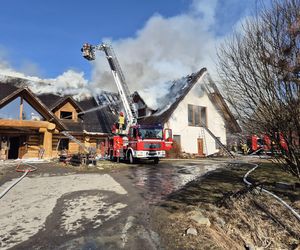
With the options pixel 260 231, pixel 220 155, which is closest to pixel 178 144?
pixel 220 155

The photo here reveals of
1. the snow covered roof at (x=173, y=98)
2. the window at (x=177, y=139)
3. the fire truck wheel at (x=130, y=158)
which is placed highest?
the snow covered roof at (x=173, y=98)

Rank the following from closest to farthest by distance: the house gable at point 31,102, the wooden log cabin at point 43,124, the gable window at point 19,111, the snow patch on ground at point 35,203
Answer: the snow patch on ground at point 35,203 → the house gable at point 31,102 → the gable window at point 19,111 → the wooden log cabin at point 43,124

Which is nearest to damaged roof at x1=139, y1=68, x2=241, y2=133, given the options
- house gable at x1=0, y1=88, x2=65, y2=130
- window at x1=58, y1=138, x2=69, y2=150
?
window at x1=58, y1=138, x2=69, y2=150

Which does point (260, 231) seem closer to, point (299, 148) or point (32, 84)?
point (299, 148)

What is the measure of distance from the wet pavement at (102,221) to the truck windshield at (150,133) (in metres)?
8.63

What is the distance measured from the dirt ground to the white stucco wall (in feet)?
61.2

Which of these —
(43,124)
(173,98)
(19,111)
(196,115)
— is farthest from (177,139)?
(19,111)

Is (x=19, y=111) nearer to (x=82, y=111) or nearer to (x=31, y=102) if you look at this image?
(x=31, y=102)

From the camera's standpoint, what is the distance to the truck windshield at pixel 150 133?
17.8 m

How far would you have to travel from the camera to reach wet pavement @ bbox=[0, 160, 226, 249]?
460 cm

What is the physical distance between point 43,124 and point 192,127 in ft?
48.2

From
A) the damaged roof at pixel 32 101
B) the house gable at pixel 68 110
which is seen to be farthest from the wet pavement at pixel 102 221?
the house gable at pixel 68 110

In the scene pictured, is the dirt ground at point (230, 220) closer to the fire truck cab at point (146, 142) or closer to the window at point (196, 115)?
the fire truck cab at point (146, 142)

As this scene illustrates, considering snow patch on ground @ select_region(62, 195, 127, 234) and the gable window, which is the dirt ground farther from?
the gable window
